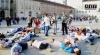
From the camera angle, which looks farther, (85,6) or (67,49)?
(85,6)

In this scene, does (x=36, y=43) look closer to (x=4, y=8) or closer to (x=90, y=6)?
(x=4, y=8)

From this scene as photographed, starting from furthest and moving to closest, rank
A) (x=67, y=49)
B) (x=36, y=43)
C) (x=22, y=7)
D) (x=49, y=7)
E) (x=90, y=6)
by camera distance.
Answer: (x=90, y=6) < (x=49, y=7) < (x=22, y=7) < (x=36, y=43) < (x=67, y=49)

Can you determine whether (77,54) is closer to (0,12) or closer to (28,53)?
(28,53)

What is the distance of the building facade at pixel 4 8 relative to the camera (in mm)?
62800

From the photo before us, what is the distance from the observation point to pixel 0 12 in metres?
62.1

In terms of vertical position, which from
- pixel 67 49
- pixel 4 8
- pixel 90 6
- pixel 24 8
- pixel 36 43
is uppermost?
pixel 4 8

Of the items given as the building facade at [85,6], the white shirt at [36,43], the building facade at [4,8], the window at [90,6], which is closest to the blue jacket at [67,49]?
the white shirt at [36,43]

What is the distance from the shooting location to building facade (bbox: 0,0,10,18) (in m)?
62.8

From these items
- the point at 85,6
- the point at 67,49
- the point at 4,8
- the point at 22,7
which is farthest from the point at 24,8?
the point at 85,6

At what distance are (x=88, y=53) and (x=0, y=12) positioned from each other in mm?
55393

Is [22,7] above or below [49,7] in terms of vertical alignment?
above

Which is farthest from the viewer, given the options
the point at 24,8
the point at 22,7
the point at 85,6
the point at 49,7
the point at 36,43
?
the point at 85,6

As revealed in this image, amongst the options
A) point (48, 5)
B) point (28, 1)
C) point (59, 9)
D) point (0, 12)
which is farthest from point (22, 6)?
point (59, 9)

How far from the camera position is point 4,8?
207 ft
